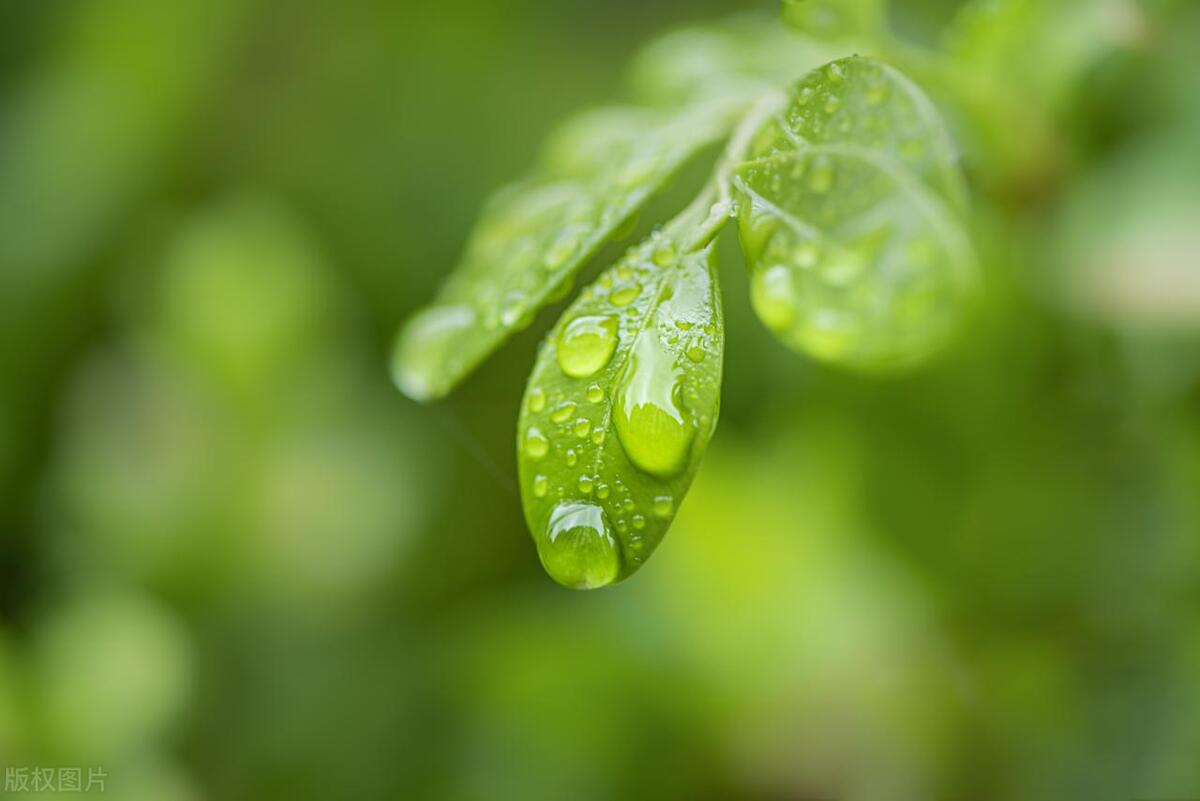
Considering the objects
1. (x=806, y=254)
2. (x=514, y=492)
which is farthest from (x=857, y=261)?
(x=514, y=492)

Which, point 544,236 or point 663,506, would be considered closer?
point 663,506

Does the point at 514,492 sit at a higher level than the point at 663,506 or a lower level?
lower

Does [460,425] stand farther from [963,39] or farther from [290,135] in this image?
[963,39]

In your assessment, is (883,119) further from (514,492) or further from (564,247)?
(514,492)


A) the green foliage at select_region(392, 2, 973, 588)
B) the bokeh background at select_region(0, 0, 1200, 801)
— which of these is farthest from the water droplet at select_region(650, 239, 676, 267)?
the bokeh background at select_region(0, 0, 1200, 801)

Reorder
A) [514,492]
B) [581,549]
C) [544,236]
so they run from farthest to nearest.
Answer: [514,492], [544,236], [581,549]

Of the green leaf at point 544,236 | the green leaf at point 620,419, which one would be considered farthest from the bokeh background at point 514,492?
the green leaf at point 620,419

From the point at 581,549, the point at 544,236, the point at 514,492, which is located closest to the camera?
the point at 581,549

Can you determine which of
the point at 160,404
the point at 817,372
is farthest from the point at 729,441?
the point at 160,404
